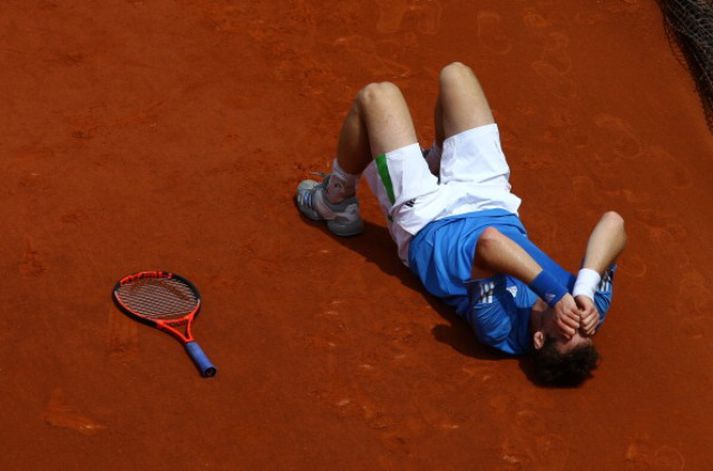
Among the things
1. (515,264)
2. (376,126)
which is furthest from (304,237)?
(515,264)

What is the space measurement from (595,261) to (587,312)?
0.98 ft

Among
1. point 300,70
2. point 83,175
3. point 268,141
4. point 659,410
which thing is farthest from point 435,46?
point 659,410

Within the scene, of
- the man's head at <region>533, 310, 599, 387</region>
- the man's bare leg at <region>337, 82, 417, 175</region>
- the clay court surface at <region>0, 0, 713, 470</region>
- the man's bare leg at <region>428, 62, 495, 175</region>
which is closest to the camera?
the clay court surface at <region>0, 0, 713, 470</region>

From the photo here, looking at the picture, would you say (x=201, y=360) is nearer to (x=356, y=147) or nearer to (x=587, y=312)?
(x=356, y=147)

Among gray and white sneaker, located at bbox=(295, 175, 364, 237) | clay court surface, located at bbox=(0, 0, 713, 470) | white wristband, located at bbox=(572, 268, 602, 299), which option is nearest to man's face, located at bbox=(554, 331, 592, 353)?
white wristband, located at bbox=(572, 268, 602, 299)

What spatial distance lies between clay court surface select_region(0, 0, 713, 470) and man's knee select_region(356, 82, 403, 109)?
0.77m

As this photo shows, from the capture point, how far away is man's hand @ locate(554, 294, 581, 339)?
4.94m

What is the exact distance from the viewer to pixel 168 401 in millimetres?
4781

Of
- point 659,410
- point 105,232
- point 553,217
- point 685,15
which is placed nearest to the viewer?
point 659,410

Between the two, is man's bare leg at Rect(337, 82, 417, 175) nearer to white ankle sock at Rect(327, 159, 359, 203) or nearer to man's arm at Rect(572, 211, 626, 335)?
white ankle sock at Rect(327, 159, 359, 203)

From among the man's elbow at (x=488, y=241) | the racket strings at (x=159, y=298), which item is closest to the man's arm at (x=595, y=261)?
the man's elbow at (x=488, y=241)

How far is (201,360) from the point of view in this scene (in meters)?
4.91

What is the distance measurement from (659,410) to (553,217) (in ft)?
5.08

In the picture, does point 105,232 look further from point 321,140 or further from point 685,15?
point 685,15
